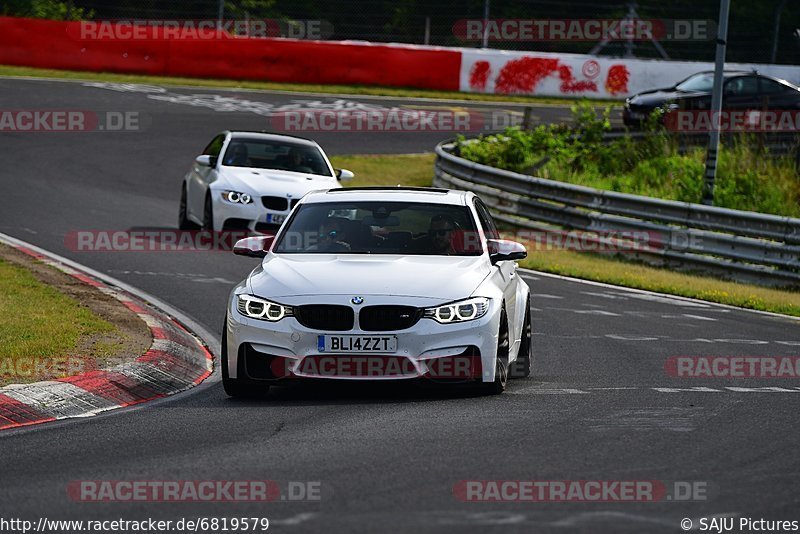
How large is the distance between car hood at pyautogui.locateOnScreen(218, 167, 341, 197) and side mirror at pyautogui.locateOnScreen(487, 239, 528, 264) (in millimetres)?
8523

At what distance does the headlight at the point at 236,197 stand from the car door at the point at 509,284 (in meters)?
7.90

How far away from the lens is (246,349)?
921cm

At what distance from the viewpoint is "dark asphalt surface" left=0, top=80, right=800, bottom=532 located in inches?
237

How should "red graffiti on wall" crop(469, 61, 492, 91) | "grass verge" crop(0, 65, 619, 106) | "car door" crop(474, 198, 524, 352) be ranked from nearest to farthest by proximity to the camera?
"car door" crop(474, 198, 524, 352), "grass verge" crop(0, 65, 619, 106), "red graffiti on wall" crop(469, 61, 492, 91)

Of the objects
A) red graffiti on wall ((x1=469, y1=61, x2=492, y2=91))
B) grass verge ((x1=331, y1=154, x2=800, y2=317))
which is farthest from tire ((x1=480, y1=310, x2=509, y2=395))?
red graffiti on wall ((x1=469, y1=61, x2=492, y2=91))

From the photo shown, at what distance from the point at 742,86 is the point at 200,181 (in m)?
18.3

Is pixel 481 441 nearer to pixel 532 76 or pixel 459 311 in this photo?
pixel 459 311

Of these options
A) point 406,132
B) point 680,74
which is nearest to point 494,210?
point 406,132

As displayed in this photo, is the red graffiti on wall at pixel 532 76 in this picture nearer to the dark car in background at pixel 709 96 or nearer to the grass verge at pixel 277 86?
the grass verge at pixel 277 86

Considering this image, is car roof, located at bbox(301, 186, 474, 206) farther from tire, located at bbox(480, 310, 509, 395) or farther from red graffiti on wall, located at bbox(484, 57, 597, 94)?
red graffiti on wall, located at bbox(484, 57, 597, 94)

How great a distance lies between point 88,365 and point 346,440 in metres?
2.91

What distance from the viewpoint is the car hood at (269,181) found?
18.7m

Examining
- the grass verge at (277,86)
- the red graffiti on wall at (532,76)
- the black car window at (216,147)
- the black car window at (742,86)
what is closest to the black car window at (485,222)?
the black car window at (216,147)

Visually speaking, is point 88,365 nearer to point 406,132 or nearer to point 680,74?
point 406,132
